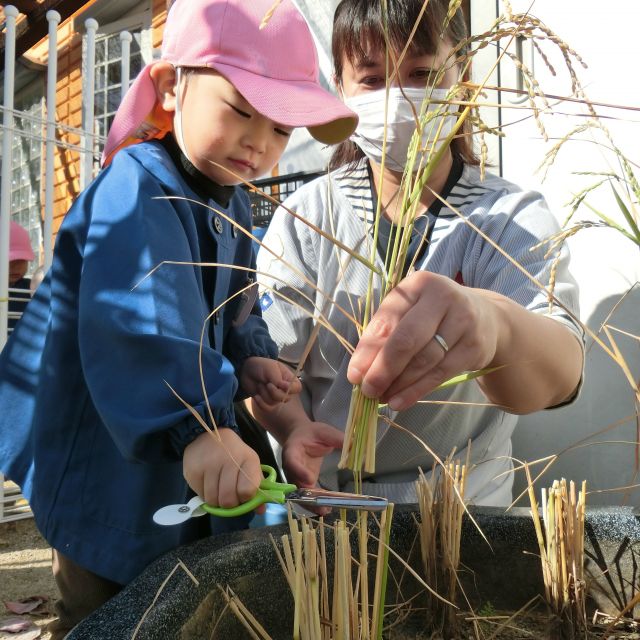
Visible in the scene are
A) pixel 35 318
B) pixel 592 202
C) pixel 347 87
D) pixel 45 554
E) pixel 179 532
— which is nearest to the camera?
pixel 179 532

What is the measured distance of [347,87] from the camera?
170 cm

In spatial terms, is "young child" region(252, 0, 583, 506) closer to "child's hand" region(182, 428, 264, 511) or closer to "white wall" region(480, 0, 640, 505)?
"child's hand" region(182, 428, 264, 511)

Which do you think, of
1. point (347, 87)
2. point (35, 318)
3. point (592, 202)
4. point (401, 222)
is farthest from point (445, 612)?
point (592, 202)

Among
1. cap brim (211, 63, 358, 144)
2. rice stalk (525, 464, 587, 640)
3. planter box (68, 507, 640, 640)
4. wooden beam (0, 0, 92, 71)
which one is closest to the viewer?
planter box (68, 507, 640, 640)

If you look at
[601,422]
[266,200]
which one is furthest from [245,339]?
[266,200]

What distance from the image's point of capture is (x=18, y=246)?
4691mm

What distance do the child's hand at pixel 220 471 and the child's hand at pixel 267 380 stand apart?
394 millimetres

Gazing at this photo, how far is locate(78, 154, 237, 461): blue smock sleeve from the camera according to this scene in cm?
93

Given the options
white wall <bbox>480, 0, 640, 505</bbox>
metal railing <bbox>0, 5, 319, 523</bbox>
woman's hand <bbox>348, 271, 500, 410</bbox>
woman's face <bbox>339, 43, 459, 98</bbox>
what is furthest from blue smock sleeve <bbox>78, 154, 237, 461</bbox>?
metal railing <bbox>0, 5, 319, 523</bbox>

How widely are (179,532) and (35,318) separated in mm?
502

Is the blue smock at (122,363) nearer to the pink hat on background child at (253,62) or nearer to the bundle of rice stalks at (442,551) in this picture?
the pink hat on background child at (253,62)

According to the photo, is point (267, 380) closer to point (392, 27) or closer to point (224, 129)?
point (224, 129)

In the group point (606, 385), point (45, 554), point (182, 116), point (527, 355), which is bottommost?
point (45, 554)

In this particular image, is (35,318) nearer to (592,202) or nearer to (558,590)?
(558,590)
